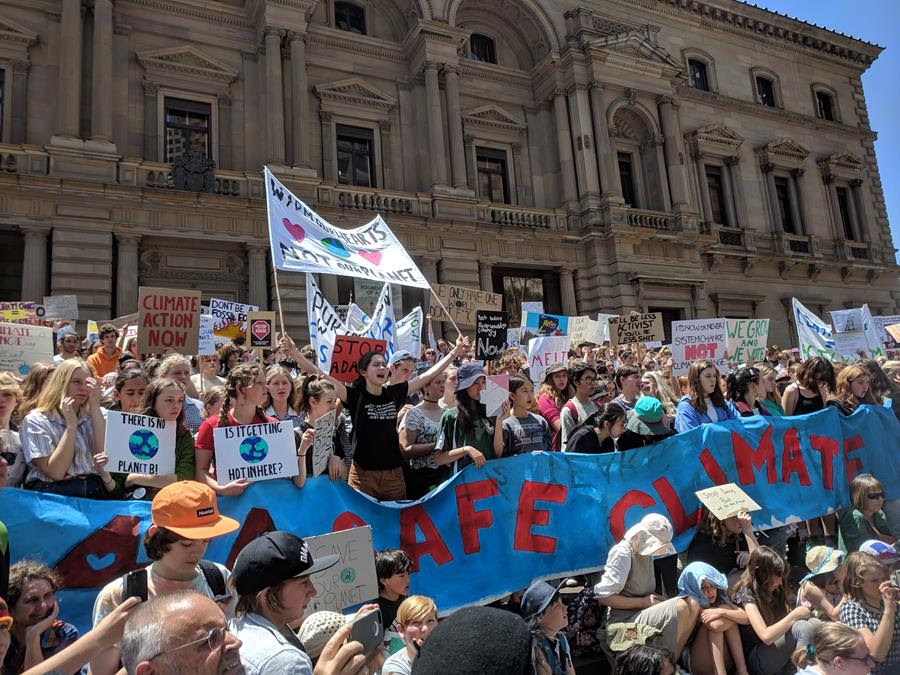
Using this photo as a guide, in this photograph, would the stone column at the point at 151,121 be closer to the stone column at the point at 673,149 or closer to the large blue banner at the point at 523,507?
the large blue banner at the point at 523,507

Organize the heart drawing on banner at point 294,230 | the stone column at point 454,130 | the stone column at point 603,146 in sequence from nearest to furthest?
the heart drawing on banner at point 294,230, the stone column at point 454,130, the stone column at point 603,146

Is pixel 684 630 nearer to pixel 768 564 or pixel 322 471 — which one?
pixel 768 564

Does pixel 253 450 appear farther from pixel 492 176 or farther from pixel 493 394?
pixel 492 176

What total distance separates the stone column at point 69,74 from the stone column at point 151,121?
73.3 inches

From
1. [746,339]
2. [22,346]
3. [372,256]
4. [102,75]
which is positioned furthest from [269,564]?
[102,75]

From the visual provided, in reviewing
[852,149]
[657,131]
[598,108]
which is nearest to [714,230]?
[657,131]

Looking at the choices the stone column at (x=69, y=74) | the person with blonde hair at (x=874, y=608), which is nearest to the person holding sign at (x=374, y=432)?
the person with blonde hair at (x=874, y=608)

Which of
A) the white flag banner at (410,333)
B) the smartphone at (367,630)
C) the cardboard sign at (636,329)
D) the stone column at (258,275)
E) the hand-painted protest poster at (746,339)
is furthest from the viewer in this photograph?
the stone column at (258,275)

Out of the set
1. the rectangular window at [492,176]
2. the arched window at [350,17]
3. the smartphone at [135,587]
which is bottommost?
the smartphone at [135,587]

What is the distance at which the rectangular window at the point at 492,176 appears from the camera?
24125 millimetres

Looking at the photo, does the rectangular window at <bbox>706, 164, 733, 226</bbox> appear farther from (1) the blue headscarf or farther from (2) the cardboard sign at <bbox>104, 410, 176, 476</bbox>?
(2) the cardboard sign at <bbox>104, 410, 176, 476</bbox>

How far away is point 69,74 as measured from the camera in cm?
1698

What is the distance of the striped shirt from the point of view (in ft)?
13.7

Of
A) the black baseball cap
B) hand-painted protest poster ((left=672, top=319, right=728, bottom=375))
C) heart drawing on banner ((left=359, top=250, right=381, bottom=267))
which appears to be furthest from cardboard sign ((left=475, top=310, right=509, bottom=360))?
the black baseball cap
